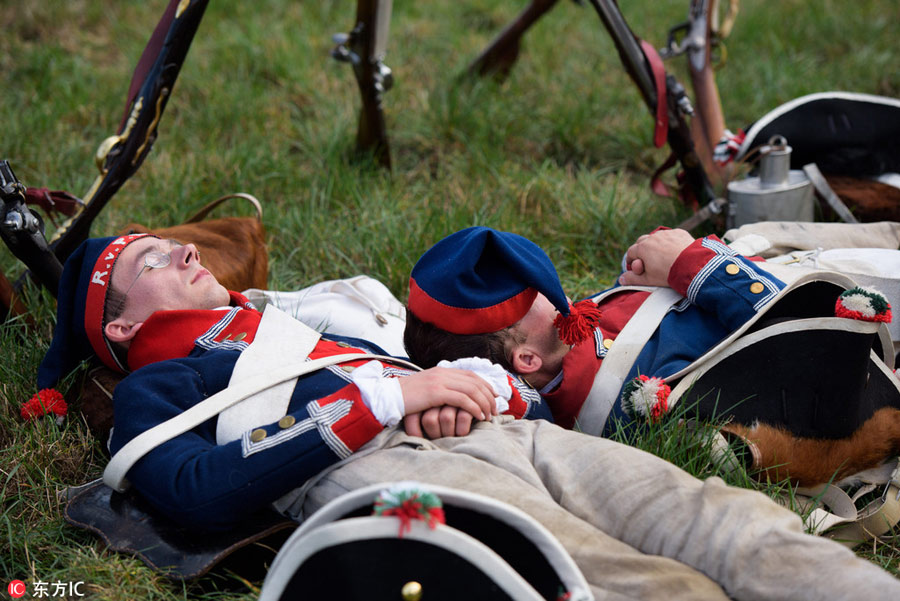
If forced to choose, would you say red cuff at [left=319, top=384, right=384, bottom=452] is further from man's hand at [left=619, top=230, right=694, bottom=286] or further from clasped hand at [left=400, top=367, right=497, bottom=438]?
man's hand at [left=619, top=230, right=694, bottom=286]

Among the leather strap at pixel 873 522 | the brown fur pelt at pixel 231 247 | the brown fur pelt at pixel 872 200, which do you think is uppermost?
the brown fur pelt at pixel 872 200

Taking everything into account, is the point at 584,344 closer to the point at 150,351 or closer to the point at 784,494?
the point at 784,494

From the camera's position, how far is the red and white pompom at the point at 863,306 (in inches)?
77.4

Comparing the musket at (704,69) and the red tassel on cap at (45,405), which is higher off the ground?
the musket at (704,69)

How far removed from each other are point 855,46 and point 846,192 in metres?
2.72

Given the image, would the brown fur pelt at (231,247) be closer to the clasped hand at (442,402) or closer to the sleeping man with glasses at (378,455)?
the sleeping man with glasses at (378,455)

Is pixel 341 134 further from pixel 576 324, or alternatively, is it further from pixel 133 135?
pixel 576 324

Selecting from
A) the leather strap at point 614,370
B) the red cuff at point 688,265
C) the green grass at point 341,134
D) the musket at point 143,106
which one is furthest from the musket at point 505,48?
the leather strap at point 614,370

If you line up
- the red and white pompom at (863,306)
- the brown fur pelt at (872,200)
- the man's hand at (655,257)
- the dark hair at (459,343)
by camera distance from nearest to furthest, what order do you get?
the red and white pompom at (863,306), the dark hair at (459,343), the man's hand at (655,257), the brown fur pelt at (872,200)

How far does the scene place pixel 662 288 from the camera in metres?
2.37

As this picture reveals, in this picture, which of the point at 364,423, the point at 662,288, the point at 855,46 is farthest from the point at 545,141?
the point at 364,423

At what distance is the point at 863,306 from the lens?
1.98 meters

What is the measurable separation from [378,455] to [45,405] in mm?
1040

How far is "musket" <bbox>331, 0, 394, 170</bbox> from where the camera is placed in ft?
12.0
